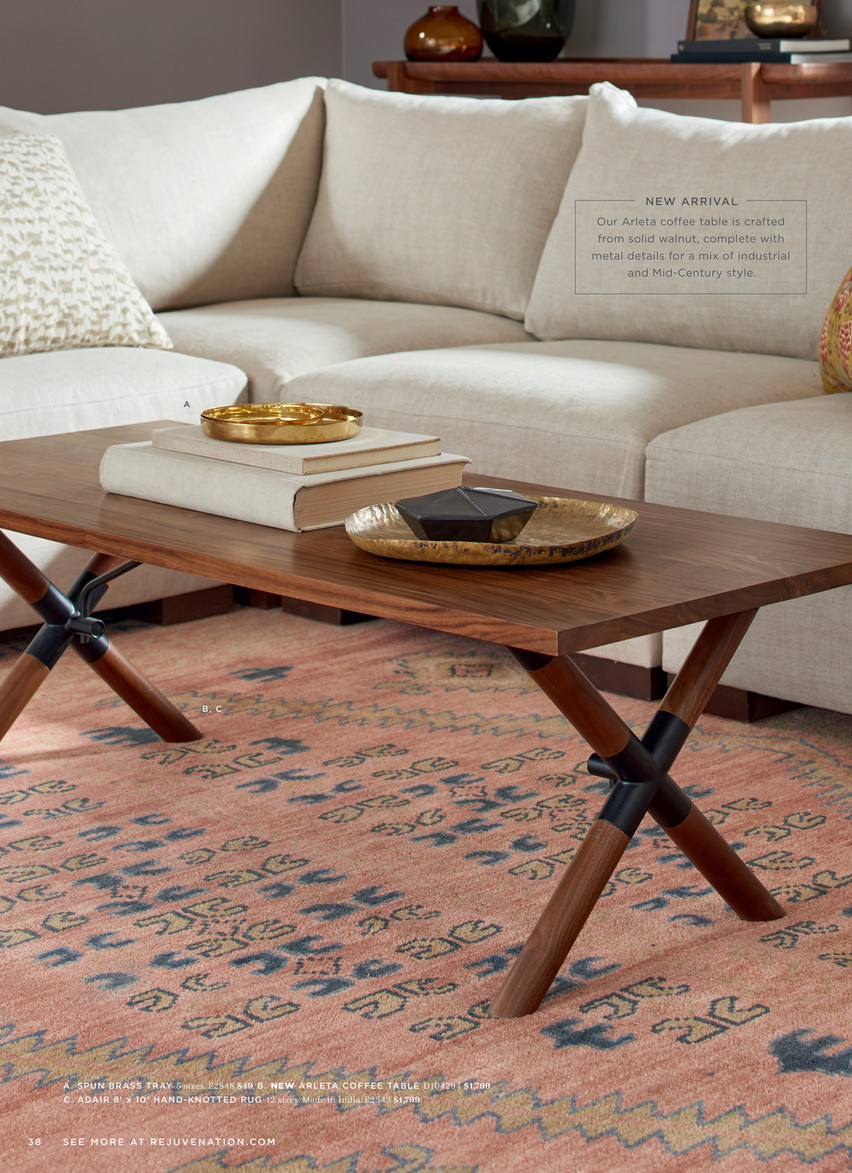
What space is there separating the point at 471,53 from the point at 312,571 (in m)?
3.25

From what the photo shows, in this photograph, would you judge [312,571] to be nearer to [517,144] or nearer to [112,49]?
[517,144]

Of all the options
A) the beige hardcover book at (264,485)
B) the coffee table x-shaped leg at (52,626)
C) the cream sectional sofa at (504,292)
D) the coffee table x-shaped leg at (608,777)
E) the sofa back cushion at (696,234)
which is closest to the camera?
the coffee table x-shaped leg at (608,777)

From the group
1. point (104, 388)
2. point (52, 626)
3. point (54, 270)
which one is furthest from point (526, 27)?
point (52, 626)

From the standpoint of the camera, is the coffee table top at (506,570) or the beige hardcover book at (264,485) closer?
the coffee table top at (506,570)

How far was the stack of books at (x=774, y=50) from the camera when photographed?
11.8 ft

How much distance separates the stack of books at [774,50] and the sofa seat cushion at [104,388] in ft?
5.39

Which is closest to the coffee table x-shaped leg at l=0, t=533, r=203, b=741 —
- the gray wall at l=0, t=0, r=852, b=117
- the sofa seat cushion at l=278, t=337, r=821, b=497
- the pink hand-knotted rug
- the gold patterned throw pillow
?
the pink hand-knotted rug

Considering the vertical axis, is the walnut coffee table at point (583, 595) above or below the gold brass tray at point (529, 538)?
below

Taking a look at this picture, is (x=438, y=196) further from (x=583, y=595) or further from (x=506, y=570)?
(x=583, y=595)

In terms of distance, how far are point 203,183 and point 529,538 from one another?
7.13 feet

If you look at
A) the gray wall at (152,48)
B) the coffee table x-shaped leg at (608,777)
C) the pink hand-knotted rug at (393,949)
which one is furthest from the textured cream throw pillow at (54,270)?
the gray wall at (152,48)

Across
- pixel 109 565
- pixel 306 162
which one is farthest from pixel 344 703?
pixel 306 162

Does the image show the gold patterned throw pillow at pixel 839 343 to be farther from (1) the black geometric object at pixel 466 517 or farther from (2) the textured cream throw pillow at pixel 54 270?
(2) the textured cream throw pillow at pixel 54 270

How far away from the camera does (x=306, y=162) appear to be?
3.60m
